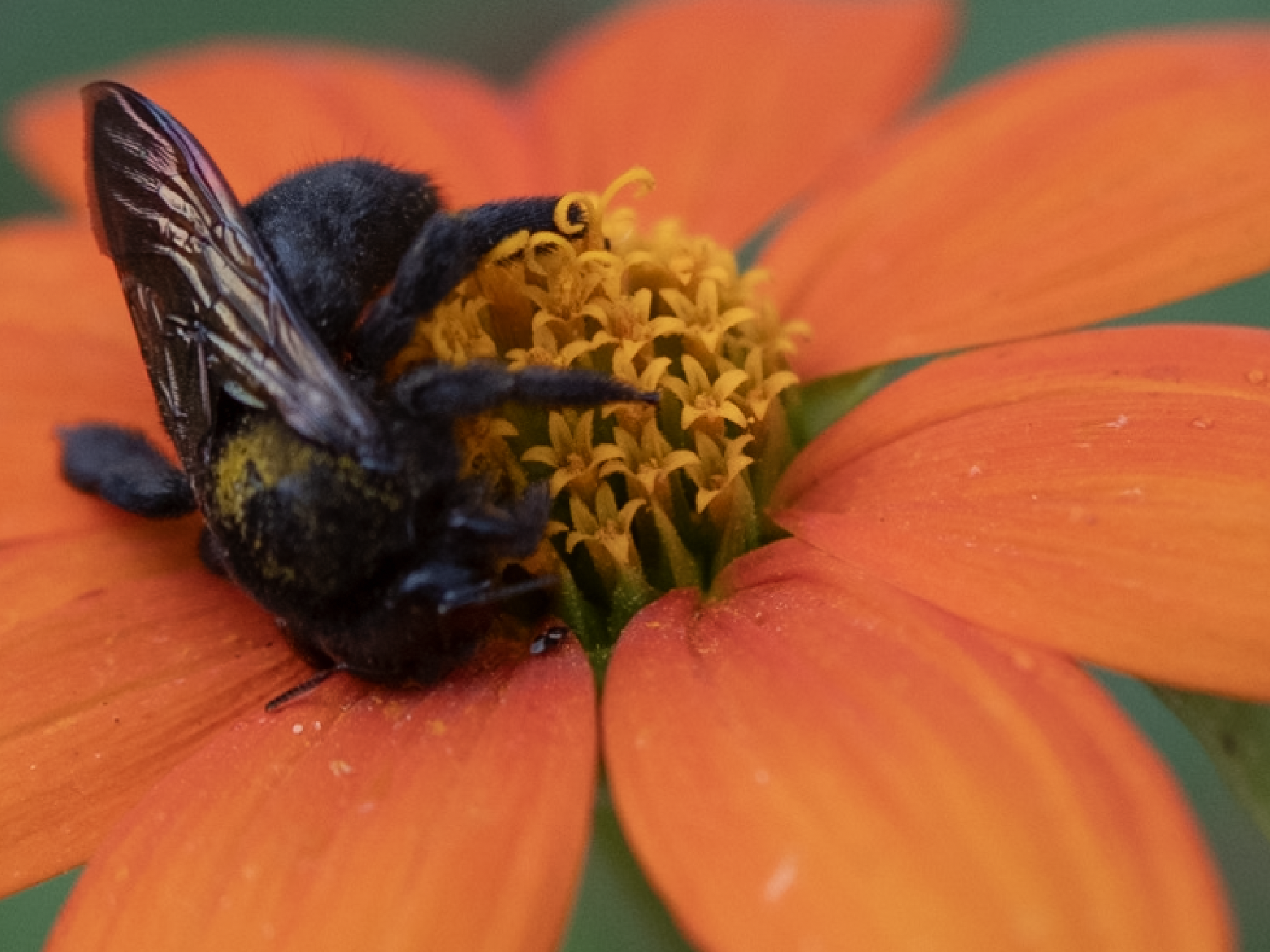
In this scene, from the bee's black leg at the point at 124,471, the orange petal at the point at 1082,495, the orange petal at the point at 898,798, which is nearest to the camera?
the orange petal at the point at 898,798

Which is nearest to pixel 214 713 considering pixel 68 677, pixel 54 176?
pixel 68 677

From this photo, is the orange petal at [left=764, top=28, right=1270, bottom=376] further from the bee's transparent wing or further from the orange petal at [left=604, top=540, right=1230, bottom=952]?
the bee's transparent wing

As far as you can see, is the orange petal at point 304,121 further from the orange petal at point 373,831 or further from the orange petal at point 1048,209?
the orange petal at point 373,831

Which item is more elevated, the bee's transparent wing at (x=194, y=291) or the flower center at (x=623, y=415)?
the bee's transparent wing at (x=194, y=291)

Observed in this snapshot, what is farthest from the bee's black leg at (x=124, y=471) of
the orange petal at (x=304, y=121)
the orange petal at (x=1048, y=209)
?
the orange petal at (x=1048, y=209)

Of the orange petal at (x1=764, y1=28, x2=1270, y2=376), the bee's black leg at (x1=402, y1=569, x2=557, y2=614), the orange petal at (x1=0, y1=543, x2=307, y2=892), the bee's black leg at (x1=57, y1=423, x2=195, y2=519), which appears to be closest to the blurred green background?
the orange petal at (x1=764, y1=28, x2=1270, y2=376)

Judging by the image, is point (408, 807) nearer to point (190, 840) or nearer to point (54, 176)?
point (190, 840)
